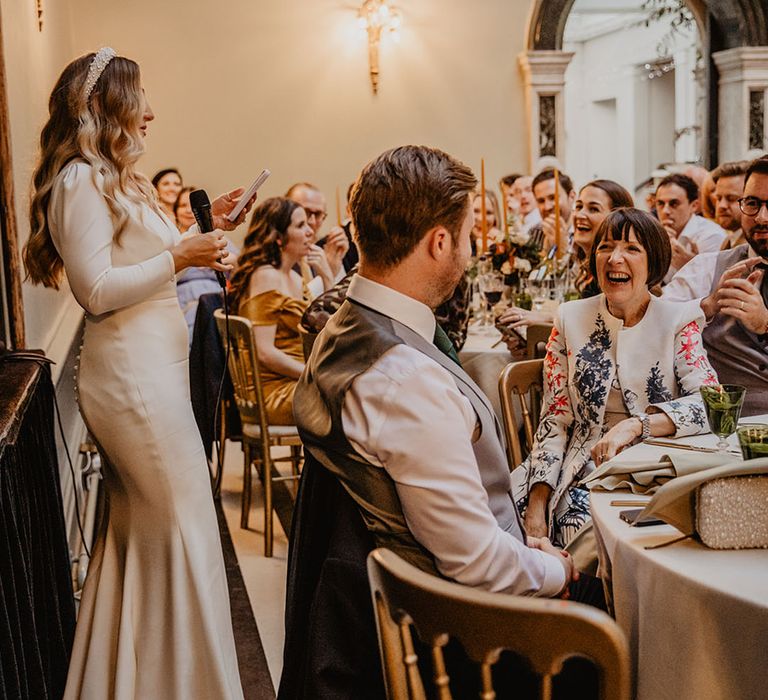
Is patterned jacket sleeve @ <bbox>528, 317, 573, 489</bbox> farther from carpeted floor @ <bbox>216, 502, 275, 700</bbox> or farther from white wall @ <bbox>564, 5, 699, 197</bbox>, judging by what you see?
white wall @ <bbox>564, 5, 699, 197</bbox>

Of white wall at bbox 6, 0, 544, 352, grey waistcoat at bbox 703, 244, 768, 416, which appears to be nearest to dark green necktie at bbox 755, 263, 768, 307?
grey waistcoat at bbox 703, 244, 768, 416

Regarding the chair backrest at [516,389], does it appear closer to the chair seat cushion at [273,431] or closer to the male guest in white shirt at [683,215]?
the chair seat cushion at [273,431]

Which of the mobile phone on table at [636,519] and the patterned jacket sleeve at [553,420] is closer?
the mobile phone on table at [636,519]

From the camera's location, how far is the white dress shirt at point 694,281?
12.0 feet

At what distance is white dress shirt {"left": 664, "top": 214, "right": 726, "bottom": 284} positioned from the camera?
17.3ft

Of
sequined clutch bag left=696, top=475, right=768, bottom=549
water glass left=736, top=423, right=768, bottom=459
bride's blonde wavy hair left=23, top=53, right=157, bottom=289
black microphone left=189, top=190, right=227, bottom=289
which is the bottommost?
sequined clutch bag left=696, top=475, right=768, bottom=549

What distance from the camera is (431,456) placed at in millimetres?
1523

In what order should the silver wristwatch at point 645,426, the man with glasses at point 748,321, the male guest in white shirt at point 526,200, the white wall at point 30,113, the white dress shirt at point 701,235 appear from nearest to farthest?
the silver wristwatch at point 645,426, the man with glasses at point 748,321, the white wall at point 30,113, the white dress shirt at point 701,235, the male guest in white shirt at point 526,200

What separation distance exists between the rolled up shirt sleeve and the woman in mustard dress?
2.74 meters

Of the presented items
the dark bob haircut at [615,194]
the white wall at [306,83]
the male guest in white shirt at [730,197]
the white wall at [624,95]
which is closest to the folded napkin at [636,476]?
the dark bob haircut at [615,194]

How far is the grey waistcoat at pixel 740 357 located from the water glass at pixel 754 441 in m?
1.22

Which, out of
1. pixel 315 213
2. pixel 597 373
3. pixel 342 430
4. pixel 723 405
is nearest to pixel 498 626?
pixel 342 430

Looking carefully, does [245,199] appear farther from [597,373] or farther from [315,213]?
[315,213]

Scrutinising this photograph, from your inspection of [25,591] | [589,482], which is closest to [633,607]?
[589,482]
